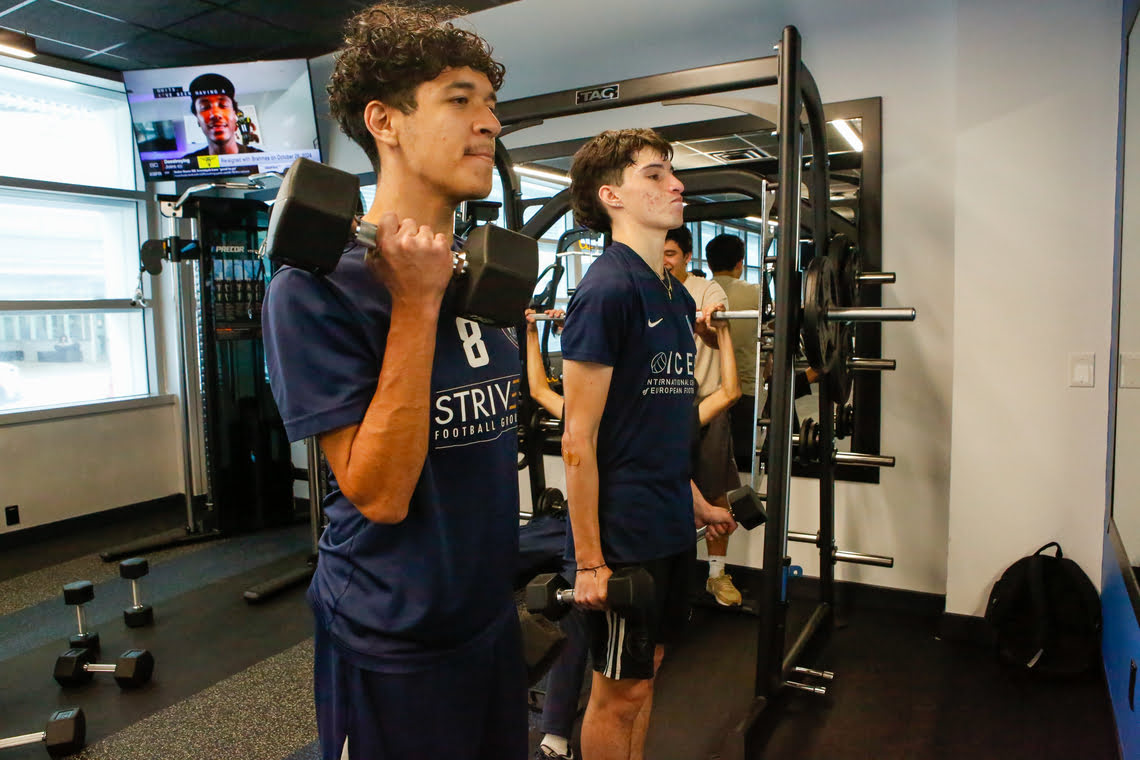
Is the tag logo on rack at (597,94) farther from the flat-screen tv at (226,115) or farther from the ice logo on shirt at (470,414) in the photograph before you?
the flat-screen tv at (226,115)

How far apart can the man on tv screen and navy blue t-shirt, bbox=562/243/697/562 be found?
135 inches

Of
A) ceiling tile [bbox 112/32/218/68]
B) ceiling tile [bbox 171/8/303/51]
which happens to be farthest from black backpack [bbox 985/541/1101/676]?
ceiling tile [bbox 112/32/218/68]

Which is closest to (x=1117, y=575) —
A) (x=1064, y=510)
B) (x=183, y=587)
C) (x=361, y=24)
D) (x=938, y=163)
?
(x=1064, y=510)

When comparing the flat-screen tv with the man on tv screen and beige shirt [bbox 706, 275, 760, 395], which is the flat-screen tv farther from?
beige shirt [bbox 706, 275, 760, 395]

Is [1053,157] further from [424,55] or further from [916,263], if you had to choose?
[424,55]

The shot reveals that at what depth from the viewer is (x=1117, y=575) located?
7.54 ft

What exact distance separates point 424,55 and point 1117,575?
100 inches

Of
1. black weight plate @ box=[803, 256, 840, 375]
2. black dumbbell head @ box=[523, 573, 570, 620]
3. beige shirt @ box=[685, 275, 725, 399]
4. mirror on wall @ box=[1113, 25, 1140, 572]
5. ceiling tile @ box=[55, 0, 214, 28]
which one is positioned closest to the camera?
black dumbbell head @ box=[523, 573, 570, 620]

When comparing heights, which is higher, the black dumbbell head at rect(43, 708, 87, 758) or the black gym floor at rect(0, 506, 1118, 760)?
the black dumbbell head at rect(43, 708, 87, 758)

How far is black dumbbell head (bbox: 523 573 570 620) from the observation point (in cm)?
125

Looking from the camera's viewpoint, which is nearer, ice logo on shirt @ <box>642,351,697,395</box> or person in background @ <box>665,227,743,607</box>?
ice logo on shirt @ <box>642,351,697,395</box>

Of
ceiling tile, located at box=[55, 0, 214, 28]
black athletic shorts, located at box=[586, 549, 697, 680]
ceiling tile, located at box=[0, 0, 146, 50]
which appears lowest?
black athletic shorts, located at box=[586, 549, 697, 680]

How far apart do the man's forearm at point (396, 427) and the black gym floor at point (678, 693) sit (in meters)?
1.65

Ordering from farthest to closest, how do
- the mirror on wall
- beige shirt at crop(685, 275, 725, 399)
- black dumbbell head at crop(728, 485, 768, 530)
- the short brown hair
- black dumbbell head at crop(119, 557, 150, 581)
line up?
1. beige shirt at crop(685, 275, 725, 399)
2. black dumbbell head at crop(119, 557, 150, 581)
3. the mirror on wall
4. black dumbbell head at crop(728, 485, 768, 530)
5. the short brown hair
